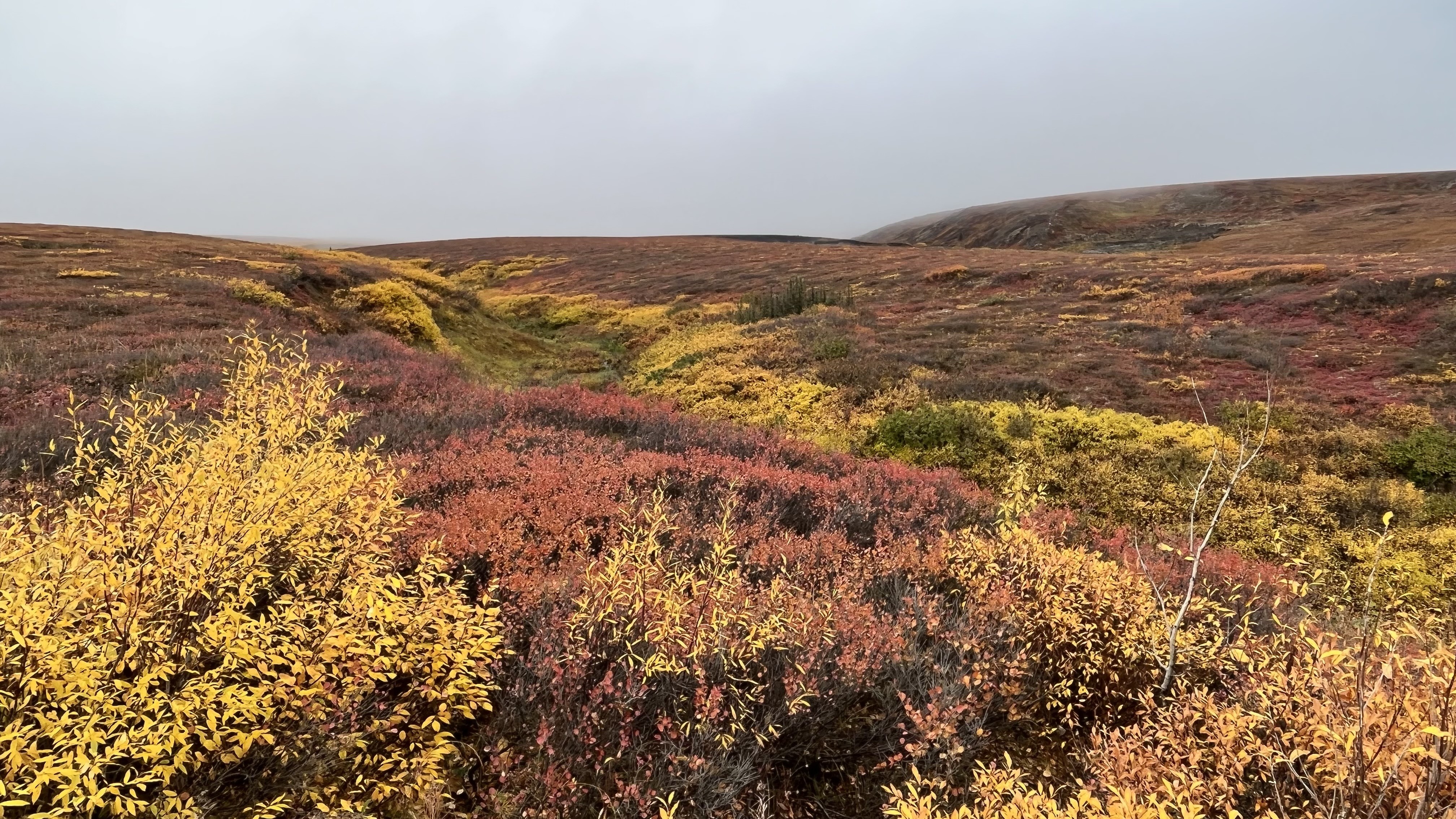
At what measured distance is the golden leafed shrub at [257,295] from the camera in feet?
61.8

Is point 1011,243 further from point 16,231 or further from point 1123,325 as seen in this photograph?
point 16,231

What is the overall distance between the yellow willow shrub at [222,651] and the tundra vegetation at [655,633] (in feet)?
0.09

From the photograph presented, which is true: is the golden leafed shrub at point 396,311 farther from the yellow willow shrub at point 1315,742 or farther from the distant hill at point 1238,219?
the distant hill at point 1238,219

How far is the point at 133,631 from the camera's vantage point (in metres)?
2.42

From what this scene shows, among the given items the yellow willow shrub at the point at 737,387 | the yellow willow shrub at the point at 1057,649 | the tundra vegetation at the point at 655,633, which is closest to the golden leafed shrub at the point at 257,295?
the yellow willow shrub at the point at 737,387

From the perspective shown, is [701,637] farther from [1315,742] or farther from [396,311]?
[396,311]

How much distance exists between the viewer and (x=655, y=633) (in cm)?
346

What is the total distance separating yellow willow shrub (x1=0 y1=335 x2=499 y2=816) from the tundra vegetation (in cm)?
3

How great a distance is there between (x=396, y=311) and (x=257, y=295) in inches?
146

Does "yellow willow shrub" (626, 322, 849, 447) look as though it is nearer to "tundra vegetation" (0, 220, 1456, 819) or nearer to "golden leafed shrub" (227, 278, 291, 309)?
"tundra vegetation" (0, 220, 1456, 819)

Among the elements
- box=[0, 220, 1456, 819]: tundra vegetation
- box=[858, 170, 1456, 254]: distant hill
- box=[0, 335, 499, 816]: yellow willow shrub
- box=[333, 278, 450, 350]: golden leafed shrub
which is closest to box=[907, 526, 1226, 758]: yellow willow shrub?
box=[0, 220, 1456, 819]: tundra vegetation

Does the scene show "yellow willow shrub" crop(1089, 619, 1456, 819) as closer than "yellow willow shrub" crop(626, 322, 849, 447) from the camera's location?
Yes

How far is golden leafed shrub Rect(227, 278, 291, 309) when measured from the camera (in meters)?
18.8

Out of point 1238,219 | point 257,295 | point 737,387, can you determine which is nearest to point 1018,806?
point 737,387
